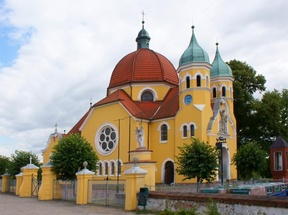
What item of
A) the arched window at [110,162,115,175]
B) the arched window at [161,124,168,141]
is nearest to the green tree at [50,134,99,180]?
the arched window at [161,124,168,141]

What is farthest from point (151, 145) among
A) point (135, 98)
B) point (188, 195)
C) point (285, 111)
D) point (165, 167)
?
point (188, 195)

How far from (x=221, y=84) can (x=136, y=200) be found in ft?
81.5

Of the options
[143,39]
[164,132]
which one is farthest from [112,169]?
[143,39]

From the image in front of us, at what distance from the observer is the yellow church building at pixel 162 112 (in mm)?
32812

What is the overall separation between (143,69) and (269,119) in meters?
15.2

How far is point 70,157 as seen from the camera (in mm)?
23188

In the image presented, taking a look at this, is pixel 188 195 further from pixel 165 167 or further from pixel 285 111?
pixel 285 111

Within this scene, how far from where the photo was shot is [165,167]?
3388cm

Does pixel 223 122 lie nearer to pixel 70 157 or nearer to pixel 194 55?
pixel 194 55

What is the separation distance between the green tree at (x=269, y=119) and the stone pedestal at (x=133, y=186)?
28.6 meters

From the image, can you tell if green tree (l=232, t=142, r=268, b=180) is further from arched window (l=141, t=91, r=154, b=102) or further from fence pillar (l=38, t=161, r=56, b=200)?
fence pillar (l=38, t=161, r=56, b=200)

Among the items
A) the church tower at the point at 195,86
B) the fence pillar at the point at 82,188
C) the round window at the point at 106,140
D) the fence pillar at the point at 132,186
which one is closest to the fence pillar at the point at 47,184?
the fence pillar at the point at 82,188

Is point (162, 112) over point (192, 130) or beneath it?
over

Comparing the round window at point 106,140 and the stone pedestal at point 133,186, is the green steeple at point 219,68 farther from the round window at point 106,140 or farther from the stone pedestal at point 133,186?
the stone pedestal at point 133,186
